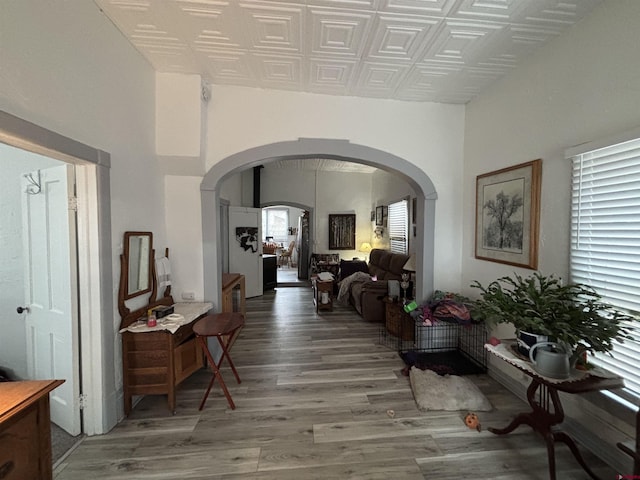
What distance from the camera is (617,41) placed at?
166cm

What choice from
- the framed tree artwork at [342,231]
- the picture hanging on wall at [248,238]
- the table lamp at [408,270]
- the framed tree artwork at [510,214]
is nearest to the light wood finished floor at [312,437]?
the table lamp at [408,270]

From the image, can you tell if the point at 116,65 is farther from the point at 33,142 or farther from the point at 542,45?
the point at 542,45

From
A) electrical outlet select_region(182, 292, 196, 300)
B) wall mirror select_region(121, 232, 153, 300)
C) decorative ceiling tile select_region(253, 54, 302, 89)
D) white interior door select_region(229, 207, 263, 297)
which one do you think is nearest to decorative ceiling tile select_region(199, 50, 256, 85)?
decorative ceiling tile select_region(253, 54, 302, 89)

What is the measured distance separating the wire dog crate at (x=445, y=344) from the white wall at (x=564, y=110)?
781mm

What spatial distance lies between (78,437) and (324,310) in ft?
12.1

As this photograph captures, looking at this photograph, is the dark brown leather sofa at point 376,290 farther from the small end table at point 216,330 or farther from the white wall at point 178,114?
the white wall at point 178,114

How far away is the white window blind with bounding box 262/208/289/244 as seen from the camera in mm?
12477

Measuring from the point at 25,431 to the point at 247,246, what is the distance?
197 inches

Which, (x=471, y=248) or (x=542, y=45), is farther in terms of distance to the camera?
(x=471, y=248)

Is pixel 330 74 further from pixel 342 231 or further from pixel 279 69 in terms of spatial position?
pixel 342 231

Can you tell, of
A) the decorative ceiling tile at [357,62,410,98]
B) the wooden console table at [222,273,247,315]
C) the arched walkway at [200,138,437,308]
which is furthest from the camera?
the wooden console table at [222,273,247,315]

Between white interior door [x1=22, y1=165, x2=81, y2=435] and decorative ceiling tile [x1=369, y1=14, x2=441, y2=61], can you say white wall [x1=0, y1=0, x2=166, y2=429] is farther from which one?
decorative ceiling tile [x1=369, y1=14, x2=441, y2=61]

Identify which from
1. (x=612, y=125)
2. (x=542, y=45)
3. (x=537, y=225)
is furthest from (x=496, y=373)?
(x=542, y=45)

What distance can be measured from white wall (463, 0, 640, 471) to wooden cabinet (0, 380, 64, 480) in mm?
3277
